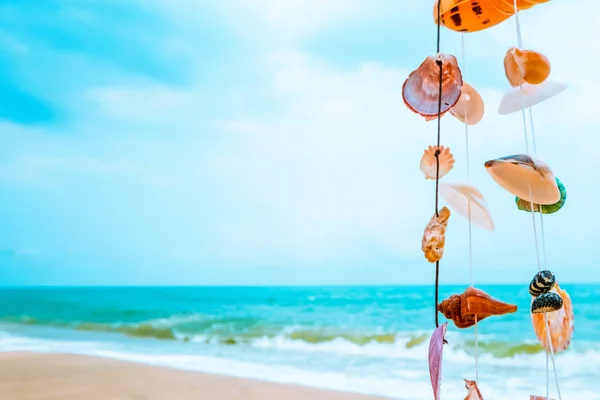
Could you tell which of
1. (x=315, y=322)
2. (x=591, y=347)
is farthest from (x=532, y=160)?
(x=315, y=322)

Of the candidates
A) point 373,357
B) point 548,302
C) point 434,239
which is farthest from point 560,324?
point 373,357

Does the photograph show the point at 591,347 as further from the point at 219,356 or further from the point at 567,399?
the point at 219,356

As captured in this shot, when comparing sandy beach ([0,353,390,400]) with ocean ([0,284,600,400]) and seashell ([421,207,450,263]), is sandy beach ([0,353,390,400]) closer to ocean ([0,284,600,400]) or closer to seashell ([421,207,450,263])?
ocean ([0,284,600,400])

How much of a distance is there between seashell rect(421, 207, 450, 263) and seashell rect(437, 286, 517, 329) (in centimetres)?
5

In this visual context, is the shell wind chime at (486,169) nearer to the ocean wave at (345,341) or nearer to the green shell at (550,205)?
the green shell at (550,205)

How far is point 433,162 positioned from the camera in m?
0.54

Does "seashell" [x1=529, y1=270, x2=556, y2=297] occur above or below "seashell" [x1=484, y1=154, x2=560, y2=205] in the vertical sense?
below

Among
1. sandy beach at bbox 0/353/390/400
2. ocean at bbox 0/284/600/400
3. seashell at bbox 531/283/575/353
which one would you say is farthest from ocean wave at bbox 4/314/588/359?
seashell at bbox 531/283/575/353

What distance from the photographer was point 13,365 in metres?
4.08

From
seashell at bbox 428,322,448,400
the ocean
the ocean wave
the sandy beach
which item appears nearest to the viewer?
seashell at bbox 428,322,448,400

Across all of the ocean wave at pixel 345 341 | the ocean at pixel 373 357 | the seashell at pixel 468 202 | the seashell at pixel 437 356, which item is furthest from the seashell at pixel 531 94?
the ocean wave at pixel 345 341

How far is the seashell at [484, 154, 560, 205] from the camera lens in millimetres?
462

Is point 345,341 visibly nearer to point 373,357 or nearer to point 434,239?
point 373,357

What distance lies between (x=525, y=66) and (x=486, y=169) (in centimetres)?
11
